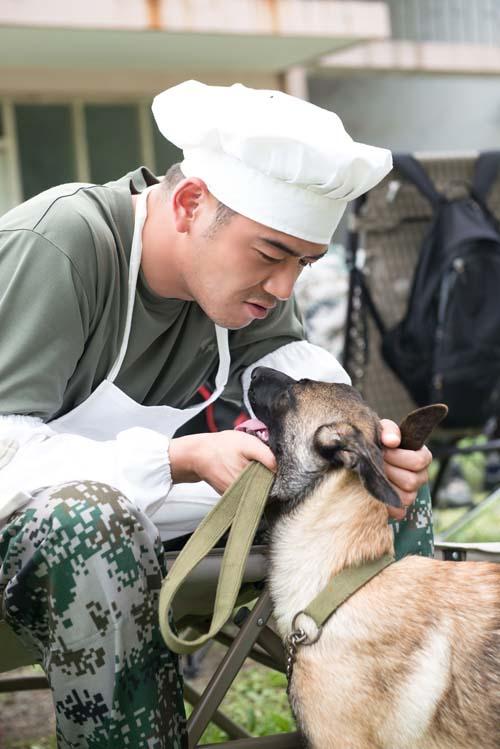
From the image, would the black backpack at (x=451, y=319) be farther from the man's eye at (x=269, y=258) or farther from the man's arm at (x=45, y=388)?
the man's arm at (x=45, y=388)

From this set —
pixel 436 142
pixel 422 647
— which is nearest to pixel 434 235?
pixel 422 647

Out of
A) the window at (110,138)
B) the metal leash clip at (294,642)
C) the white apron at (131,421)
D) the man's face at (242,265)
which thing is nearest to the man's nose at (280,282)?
the man's face at (242,265)

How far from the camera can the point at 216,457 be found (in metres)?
2.19

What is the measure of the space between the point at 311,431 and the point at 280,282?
351 millimetres

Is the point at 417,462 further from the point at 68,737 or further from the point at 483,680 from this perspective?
the point at 68,737

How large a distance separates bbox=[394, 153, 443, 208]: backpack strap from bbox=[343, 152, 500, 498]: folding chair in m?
0.05

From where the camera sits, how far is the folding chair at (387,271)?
184 inches

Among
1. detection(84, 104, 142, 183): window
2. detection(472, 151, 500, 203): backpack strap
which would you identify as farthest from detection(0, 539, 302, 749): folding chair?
detection(84, 104, 142, 183): window

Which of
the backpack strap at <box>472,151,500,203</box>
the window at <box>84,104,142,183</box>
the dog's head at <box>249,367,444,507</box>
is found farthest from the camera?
the window at <box>84,104,142,183</box>

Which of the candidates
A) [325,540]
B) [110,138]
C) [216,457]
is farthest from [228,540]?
[110,138]

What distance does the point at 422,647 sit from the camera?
2.19 metres

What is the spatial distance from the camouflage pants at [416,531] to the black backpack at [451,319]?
215 centimetres

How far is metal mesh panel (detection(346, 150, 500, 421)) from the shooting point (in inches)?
186

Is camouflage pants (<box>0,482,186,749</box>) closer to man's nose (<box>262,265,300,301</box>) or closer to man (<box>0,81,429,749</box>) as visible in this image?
man (<box>0,81,429,749</box>)
